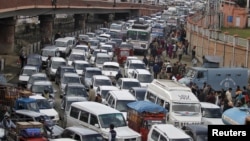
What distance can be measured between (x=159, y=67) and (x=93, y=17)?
66180 mm

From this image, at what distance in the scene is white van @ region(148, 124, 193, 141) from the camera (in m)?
19.8

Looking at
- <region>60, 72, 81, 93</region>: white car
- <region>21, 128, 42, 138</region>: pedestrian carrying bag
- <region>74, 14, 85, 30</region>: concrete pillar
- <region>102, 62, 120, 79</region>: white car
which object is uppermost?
<region>21, 128, 42, 138</region>: pedestrian carrying bag

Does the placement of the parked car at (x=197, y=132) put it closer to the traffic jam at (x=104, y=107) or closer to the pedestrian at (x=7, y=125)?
the traffic jam at (x=104, y=107)

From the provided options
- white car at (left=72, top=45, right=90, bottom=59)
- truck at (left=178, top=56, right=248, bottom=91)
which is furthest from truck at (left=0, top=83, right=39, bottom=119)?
white car at (left=72, top=45, right=90, bottom=59)

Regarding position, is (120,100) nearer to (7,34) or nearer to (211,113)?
(211,113)

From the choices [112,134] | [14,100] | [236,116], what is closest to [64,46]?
[14,100]

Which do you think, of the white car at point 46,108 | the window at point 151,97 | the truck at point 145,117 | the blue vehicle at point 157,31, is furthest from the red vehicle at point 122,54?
the truck at point 145,117

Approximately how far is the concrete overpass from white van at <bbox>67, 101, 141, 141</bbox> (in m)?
19.9

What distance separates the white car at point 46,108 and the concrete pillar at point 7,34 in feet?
93.5

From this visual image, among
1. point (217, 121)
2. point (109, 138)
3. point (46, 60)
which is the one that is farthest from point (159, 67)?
point (109, 138)

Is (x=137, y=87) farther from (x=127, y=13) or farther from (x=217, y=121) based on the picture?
(x=127, y=13)

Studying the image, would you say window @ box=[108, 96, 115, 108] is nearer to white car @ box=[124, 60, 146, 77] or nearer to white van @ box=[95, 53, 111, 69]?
white car @ box=[124, 60, 146, 77]

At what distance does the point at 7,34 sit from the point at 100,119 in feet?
111

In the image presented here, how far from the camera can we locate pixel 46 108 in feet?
84.1
